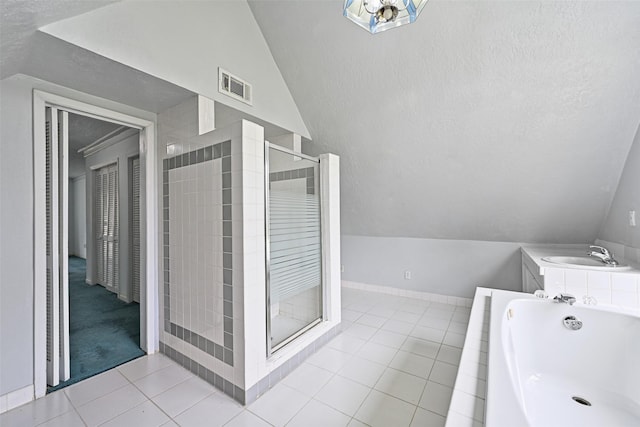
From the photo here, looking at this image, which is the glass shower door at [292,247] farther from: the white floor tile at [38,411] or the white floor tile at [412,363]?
the white floor tile at [38,411]

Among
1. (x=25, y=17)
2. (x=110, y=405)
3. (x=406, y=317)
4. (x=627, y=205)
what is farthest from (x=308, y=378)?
(x=627, y=205)

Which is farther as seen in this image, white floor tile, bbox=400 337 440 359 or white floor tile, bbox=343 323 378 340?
white floor tile, bbox=343 323 378 340

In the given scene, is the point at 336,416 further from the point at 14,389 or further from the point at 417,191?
the point at 417,191

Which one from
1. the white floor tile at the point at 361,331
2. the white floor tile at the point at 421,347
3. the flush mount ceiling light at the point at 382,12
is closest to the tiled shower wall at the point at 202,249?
the flush mount ceiling light at the point at 382,12

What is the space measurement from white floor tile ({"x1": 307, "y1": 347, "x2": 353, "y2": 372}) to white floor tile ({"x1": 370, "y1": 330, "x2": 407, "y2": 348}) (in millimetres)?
417

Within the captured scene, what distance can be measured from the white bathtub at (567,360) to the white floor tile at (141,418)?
6.27 feet

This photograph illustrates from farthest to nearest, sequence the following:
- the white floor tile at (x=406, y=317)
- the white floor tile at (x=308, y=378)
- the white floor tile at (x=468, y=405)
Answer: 1. the white floor tile at (x=406, y=317)
2. the white floor tile at (x=308, y=378)
3. the white floor tile at (x=468, y=405)

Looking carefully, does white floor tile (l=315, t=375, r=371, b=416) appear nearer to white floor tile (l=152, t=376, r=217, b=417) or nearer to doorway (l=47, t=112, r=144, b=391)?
white floor tile (l=152, t=376, r=217, b=417)

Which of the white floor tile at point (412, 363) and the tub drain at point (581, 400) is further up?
the tub drain at point (581, 400)

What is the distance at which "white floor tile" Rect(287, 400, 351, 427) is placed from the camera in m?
1.60

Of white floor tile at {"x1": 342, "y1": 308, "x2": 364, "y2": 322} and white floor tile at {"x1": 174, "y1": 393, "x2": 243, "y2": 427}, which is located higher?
white floor tile at {"x1": 174, "y1": 393, "x2": 243, "y2": 427}

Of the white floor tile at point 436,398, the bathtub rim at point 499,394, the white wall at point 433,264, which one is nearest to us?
the bathtub rim at point 499,394

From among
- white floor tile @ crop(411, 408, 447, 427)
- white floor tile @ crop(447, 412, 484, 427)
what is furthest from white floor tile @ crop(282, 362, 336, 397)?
white floor tile @ crop(447, 412, 484, 427)

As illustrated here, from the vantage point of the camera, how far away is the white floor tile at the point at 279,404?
1658 mm
